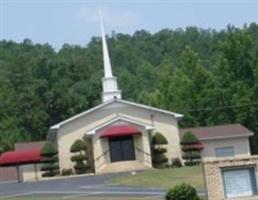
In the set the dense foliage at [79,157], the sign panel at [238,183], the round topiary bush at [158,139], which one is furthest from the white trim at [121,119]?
the sign panel at [238,183]

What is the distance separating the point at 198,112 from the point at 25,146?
1700 centimetres

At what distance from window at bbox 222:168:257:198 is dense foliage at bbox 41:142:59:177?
111ft

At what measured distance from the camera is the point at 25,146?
218ft

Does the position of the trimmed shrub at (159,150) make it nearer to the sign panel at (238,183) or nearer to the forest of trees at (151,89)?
the forest of trees at (151,89)

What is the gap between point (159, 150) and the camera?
187 ft

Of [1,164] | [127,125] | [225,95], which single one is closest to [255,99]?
[225,95]

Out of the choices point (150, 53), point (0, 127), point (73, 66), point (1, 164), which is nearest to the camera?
point (1, 164)

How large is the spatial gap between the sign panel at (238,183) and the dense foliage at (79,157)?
109 feet

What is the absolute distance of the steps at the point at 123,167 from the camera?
55.8 m

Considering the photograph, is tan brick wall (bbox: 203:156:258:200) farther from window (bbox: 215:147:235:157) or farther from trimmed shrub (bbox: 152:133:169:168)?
window (bbox: 215:147:235:157)

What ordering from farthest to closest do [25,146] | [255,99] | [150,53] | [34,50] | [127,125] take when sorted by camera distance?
[150,53]
[34,50]
[255,99]
[25,146]
[127,125]

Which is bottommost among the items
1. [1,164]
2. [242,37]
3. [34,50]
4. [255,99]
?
[1,164]

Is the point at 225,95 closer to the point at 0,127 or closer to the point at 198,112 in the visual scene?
the point at 198,112

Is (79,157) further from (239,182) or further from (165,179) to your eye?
(239,182)
